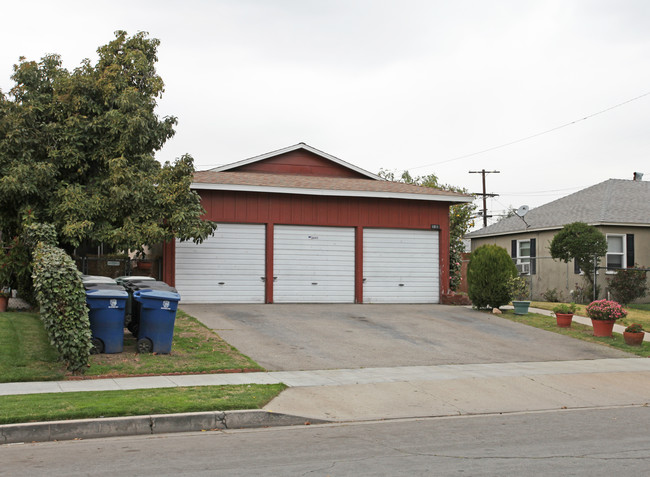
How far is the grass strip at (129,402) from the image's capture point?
8.11 m

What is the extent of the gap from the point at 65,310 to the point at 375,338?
7.47 meters

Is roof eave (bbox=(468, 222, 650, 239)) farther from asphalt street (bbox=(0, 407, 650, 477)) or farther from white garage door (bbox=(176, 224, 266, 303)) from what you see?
asphalt street (bbox=(0, 407, 650, 477))

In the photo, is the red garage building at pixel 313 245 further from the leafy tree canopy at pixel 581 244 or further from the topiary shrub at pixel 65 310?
the topiary shrub at pixel 65 310

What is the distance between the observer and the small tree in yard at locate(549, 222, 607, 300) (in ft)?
79.9

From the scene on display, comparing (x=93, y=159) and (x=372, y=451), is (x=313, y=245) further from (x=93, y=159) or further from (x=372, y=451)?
(x=372, y=451)

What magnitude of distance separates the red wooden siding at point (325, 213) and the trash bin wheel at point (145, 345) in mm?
7516

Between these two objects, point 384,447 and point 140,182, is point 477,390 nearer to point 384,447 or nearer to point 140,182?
point 384,447

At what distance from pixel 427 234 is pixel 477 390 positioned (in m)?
12.0

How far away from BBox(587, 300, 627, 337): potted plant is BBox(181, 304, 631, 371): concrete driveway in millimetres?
829

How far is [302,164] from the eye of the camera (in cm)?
2686

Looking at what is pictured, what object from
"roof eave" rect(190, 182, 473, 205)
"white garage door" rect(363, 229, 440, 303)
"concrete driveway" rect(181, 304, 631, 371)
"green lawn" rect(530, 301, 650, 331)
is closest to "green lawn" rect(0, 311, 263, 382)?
"concrete driveway" rect(181, 304, 631, 371)

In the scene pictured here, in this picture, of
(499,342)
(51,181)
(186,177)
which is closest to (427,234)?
(499,342)

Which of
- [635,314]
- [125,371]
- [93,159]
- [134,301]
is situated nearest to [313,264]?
[93,159]

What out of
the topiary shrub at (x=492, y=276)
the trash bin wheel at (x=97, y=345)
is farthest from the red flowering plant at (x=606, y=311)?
the trash bin wheel at (x=97, y=345)
